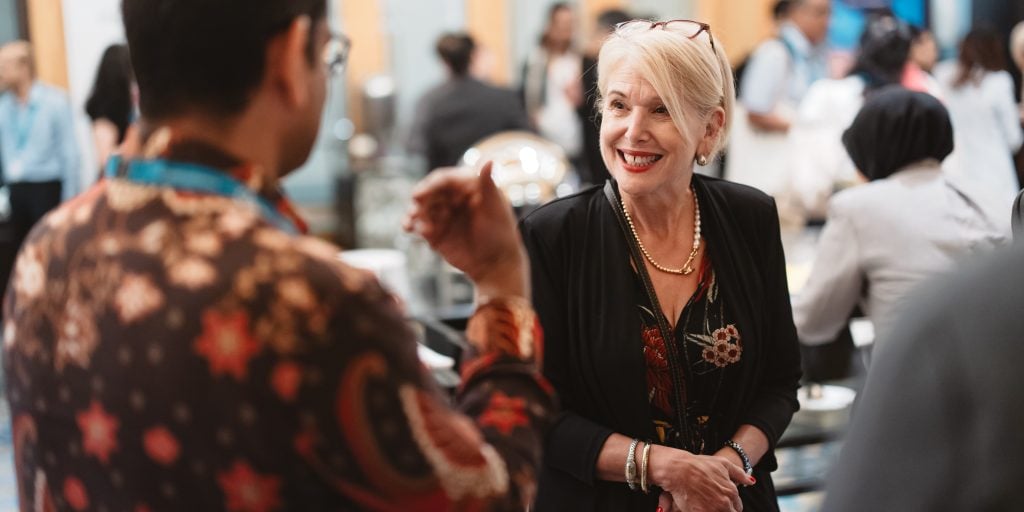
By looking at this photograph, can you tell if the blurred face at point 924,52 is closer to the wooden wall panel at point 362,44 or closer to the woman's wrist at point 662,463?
the wooden wall panel at point 362,44

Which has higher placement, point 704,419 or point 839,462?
point 839,462

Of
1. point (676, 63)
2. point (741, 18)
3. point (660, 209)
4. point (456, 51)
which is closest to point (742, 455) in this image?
point (660, 209)

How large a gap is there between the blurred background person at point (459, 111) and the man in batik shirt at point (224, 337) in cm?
528

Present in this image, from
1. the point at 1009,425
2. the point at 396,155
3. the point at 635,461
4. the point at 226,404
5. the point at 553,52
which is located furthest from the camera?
the point at 396,155

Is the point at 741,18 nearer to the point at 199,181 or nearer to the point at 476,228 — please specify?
the point at 476,228

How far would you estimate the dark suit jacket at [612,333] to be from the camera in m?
1.85

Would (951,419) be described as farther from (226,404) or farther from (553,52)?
(553,52)

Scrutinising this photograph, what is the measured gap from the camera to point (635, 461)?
1.81 meters

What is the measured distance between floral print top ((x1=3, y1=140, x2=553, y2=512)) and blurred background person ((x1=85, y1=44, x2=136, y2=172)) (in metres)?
3.59

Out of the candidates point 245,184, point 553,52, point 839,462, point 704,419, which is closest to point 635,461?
point 704,419

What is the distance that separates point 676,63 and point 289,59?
1000 millimetres

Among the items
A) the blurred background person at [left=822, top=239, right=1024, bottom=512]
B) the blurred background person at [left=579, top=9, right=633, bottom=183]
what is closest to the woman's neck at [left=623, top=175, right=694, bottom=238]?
the blurred background person at [left=822, top=239, right=1024, bottom=512]

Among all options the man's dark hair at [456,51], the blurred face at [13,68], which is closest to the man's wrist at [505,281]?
the man's dark hair at [456,51]

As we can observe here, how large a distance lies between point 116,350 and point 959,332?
2.22 feet
